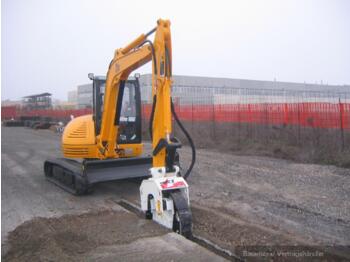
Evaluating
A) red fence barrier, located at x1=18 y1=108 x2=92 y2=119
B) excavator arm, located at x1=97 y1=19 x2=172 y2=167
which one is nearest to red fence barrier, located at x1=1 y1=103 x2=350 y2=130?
excavator arm, located at x1=97 y1=19 x2=172 y2=167

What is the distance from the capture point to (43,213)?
6223 mm

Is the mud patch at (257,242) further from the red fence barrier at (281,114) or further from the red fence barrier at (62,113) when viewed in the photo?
the red fence barrier at (62,113)

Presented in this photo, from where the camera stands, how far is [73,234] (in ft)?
16.4

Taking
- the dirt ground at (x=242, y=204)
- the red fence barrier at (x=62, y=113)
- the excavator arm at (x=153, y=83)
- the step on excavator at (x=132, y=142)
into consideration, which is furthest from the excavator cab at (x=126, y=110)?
the red fence barrier at (x=62, y=113)

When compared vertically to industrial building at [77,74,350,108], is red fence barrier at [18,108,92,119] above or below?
below

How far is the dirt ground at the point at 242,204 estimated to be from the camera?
185 inches

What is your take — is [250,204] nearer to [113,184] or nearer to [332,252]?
[332,252]

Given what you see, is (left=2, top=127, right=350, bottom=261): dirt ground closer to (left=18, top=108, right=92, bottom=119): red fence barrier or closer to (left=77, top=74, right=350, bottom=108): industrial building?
(left=77, top=74, right=350, bottom=108): industrial building

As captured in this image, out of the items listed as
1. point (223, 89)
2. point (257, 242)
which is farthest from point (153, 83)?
point (223, 89)

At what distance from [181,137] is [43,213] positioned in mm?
12191

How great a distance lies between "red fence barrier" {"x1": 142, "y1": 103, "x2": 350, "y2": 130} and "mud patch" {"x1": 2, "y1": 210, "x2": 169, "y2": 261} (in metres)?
8.86

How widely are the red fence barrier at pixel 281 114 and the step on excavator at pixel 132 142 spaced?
23.1 ft

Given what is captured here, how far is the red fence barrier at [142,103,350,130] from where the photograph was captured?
12.2 m

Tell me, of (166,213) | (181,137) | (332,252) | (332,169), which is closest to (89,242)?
(166,213)
